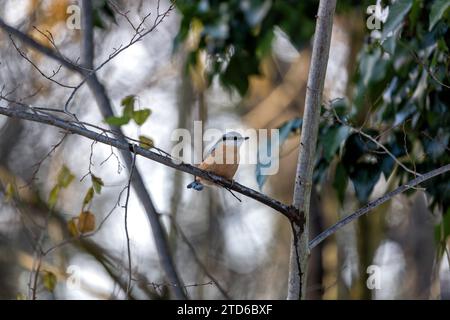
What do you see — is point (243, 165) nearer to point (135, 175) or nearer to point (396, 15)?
point (135, 175)

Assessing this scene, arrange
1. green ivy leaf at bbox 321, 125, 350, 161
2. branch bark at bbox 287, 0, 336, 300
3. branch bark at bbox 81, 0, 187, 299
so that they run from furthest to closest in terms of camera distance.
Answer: branch bark at bbox 81, 0, 187, 299 → green ivy leaf at bbox 321, 125, 350, 161 → branch bark at bbox 287, 0, 336, 300

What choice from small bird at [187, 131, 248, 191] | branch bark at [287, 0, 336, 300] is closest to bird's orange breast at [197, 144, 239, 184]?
small bird at [187, 131, 248, 191]

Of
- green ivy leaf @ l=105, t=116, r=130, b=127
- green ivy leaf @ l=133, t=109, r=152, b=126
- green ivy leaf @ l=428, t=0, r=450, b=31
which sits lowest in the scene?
green ivy leaf @ l=105, t=116, r=130, b=127

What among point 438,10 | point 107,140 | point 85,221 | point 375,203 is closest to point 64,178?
point 85,221

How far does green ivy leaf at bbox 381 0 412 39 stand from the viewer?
2.00 meters

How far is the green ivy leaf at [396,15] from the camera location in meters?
2.00

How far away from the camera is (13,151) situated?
152 inches

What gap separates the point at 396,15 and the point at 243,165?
1617 millimetres

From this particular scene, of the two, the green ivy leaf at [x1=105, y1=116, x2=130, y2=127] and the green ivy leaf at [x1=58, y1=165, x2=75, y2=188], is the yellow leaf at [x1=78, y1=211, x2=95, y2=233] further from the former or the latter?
the green ivy leaf at [x1=105, y1=116, x2=130, y2=127]

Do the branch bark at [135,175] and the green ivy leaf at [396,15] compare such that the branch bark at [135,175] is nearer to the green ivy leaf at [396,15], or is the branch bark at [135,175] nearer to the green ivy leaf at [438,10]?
the green ivy leaf at [396,15]

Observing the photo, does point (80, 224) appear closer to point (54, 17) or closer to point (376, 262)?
point (54, 17)

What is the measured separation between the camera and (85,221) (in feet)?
7.99

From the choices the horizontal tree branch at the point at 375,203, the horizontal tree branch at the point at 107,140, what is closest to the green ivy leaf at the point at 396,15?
the horizontal tree branch at the point at 375,203
